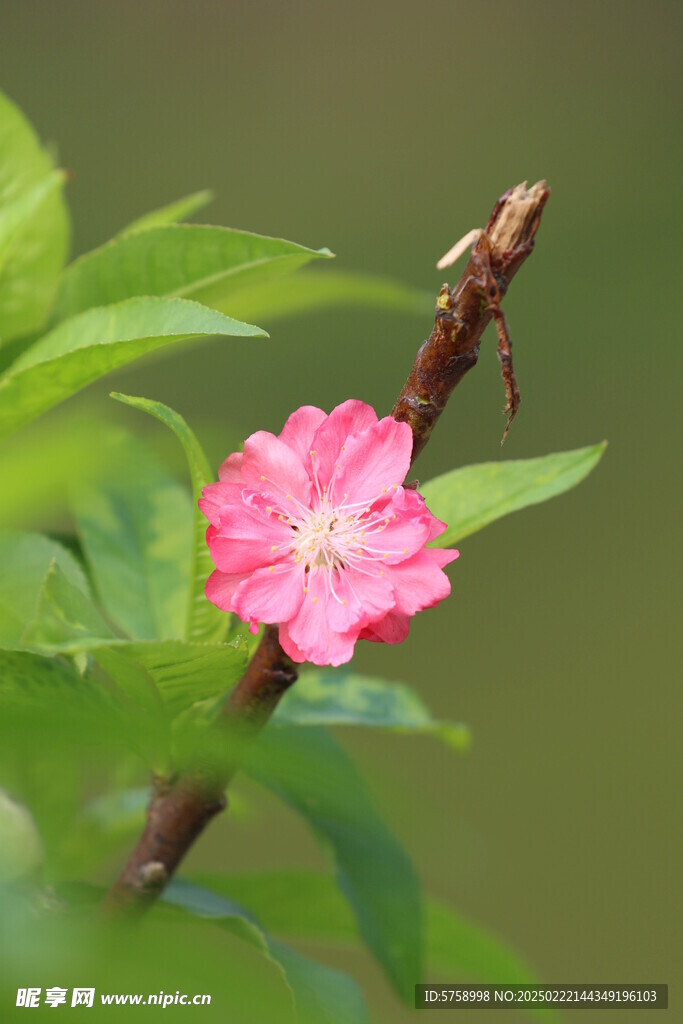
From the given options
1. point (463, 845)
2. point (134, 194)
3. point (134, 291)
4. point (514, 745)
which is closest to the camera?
point (463, 845)

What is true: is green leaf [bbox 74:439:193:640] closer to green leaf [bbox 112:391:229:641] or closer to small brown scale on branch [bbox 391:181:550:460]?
green leaf [bbox 112:391:229:641]

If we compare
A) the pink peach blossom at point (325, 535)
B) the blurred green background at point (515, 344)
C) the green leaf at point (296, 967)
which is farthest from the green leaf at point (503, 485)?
the blurred green background at point (515, 344)

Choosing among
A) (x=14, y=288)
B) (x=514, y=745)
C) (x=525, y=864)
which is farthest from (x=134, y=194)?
(x=14, y=288)

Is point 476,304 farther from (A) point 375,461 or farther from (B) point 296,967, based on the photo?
(B) point 296,967

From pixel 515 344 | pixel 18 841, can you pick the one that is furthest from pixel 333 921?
pixel 515 344

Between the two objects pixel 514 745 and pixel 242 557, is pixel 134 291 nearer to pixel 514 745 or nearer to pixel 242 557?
pixel 242 557

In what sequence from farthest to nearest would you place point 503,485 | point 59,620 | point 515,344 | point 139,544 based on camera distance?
point 515,344 < point 139,544 < point 503,485 < point 59,620
